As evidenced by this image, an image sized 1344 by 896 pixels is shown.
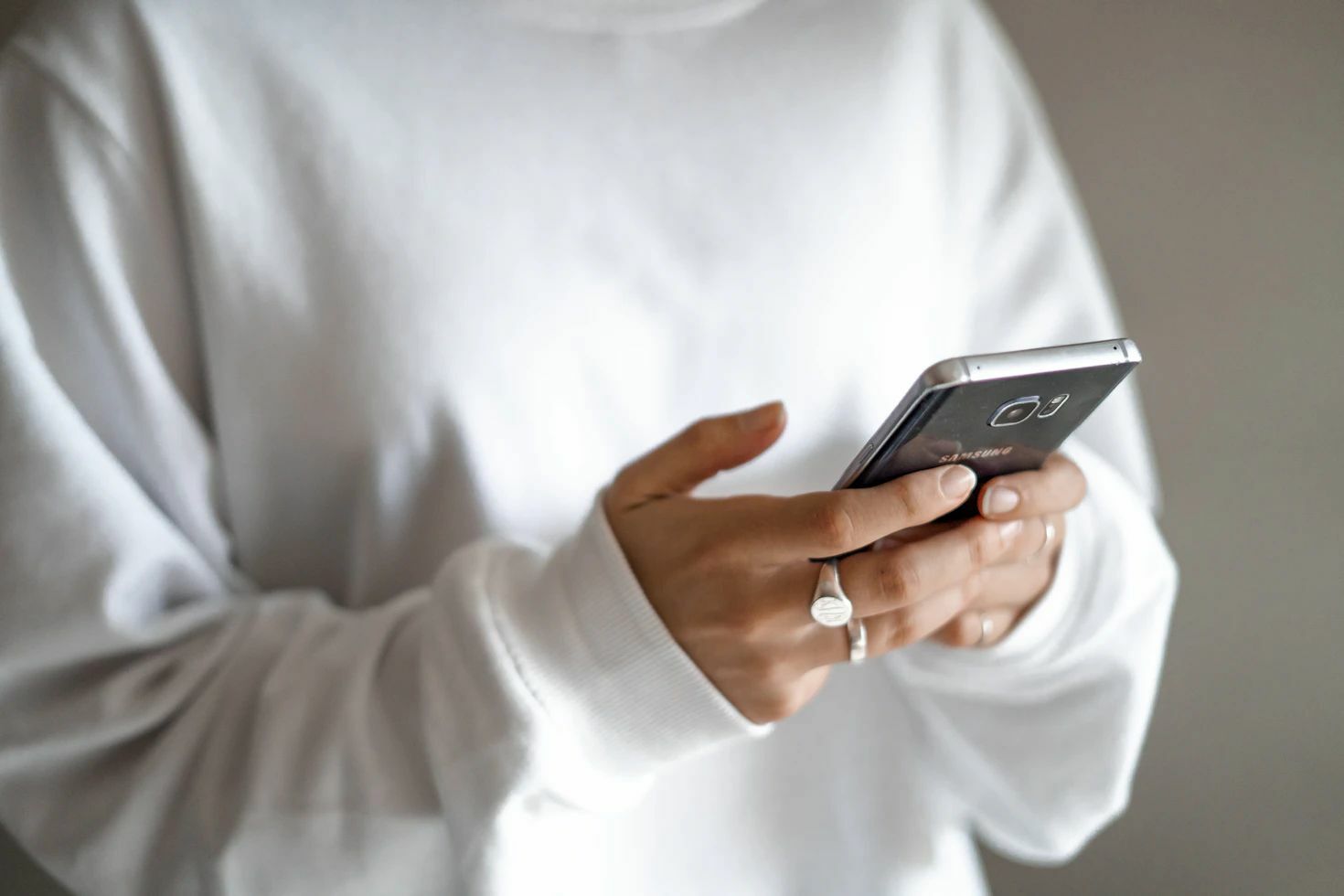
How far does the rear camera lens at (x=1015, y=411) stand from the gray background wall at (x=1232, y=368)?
0.54 metres

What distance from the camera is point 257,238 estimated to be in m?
0.55

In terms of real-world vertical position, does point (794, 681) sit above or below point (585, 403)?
below

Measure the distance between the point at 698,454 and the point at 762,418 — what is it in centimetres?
4

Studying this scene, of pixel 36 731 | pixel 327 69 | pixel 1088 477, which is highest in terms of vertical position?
pixel 327 69

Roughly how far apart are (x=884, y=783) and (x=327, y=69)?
65 cm

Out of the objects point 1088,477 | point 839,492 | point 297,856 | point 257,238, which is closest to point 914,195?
point 1088,477

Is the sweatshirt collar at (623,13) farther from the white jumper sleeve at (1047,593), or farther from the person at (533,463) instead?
the white jumper sleeve at (1047,593)

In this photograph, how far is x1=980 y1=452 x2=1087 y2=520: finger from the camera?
461mm

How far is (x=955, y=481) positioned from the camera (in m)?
0.41

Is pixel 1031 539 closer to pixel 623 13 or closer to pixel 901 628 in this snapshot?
pixel 901 628

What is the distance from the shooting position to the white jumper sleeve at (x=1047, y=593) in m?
0.61

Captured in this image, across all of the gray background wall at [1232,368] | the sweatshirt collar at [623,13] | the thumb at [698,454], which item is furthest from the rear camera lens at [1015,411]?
the gray background wall at [1232,368]

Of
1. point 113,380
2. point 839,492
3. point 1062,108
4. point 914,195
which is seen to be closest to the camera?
point 839,492

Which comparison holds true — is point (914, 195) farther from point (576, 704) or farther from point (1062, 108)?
point (576, 704)
